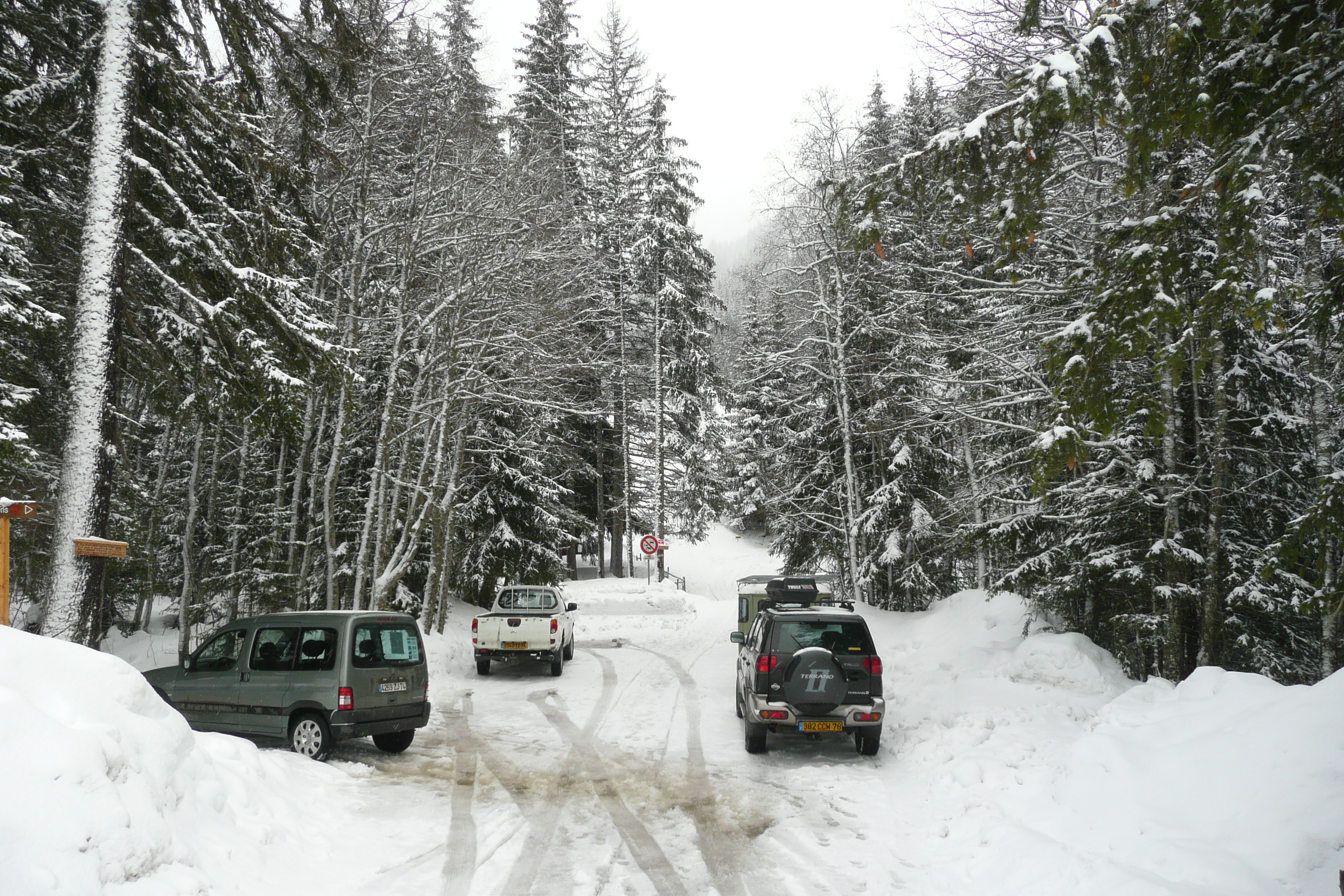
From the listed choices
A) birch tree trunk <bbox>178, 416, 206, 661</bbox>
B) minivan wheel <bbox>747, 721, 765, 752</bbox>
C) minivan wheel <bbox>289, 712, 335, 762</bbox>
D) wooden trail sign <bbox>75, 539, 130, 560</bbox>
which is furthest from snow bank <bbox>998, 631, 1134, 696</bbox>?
birch tree trunk <bbox>178, 416, 206, 661</bbox>

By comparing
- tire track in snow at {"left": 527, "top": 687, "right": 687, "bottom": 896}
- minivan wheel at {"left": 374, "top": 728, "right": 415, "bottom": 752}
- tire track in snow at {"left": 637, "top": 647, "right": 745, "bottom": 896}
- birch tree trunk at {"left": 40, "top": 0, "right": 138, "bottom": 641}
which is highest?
birch tree trunk at {"left": 40, "top": 0, "right": 138, "bottom": 641}

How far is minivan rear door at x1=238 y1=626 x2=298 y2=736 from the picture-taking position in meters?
9.12

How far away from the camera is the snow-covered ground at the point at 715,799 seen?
14.4 ft

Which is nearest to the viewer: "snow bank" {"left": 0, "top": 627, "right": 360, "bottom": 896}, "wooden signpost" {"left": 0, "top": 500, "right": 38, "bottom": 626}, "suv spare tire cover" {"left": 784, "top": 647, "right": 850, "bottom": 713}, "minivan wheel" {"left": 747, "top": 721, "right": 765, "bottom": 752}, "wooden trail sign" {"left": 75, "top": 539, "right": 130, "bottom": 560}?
"snow bank" {"left": 0, "top": 627, "right": 360, "bottom": 896}

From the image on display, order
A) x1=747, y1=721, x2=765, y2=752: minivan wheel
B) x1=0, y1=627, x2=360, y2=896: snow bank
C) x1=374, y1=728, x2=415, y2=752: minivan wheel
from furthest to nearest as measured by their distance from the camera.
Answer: x1=374, y1=728, x2=415, y2=752: minivan wheel
x1=747, y1=721, x2=765, y2=752: minivan wheel
x1=0, y1=627, x2=360, y2=896: snow bank

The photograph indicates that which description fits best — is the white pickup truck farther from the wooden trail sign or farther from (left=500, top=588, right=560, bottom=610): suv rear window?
the wooden trail sign

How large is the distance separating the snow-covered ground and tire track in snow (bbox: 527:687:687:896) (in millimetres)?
36

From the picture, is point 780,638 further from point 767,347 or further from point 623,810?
point 767,347

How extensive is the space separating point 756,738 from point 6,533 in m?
8.03

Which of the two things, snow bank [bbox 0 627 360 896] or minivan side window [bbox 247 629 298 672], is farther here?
minivan side window [bbox 247 629 298 672]

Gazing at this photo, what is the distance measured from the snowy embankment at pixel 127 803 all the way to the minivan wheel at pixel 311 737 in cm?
221

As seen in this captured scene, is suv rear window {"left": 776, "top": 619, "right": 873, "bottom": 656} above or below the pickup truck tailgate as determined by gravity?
above

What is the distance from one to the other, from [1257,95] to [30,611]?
3029 cm

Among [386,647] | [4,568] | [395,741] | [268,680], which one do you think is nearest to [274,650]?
[268,680]
